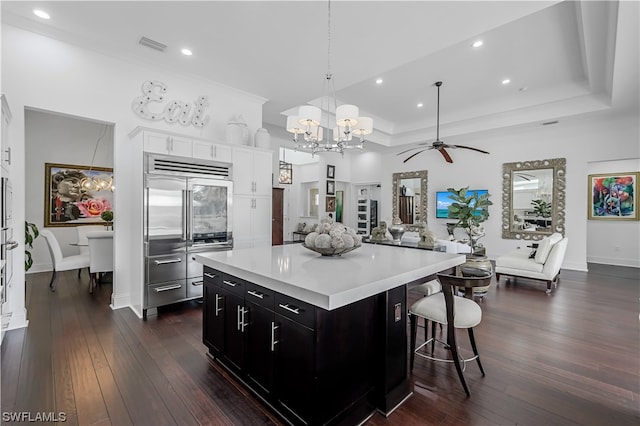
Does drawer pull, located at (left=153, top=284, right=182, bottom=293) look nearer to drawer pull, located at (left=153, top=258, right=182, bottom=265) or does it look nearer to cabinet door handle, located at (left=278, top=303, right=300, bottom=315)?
drawer pull, located at (left=153, top=258, right=182, bottom=265)

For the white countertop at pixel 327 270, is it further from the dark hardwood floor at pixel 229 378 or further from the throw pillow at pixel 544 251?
the throw pillow at pixel 544 251

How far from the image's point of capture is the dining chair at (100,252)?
4.38m

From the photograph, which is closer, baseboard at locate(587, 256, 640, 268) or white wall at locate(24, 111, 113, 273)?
white wall at locate(24, 111, 113, 273)

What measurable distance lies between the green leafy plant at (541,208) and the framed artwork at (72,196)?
9511 millimetres

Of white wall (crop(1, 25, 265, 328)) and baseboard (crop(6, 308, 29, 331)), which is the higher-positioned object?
white wall (crop(1, 25, 265, 328))

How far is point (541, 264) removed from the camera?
4.75m

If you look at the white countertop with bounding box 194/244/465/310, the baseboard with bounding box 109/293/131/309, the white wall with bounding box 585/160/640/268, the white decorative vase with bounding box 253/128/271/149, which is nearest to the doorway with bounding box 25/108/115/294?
the baseboard with bounding box 109/293/131/309

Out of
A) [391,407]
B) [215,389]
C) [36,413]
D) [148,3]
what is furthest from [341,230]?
[148,3]

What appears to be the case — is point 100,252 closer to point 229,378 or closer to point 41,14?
point 41,14

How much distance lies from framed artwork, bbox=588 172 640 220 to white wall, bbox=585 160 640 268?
123mm

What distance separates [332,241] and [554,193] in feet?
21.5

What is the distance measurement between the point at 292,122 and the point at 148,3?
5.67ft

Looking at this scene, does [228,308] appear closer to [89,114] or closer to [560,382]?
[560,382]

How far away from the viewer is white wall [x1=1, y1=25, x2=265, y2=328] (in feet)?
10.1
